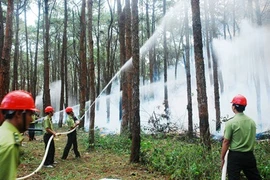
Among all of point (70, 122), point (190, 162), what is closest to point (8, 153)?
point (190, 162)

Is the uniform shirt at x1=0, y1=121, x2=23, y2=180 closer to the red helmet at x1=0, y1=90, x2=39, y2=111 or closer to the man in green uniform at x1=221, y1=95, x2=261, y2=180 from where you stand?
the red helmet at x1=0, y1=90, x2=39, y2=111

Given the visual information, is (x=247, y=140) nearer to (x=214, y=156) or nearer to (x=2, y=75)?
(x=214, y=156)

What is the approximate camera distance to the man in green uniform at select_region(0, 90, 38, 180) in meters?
1.96

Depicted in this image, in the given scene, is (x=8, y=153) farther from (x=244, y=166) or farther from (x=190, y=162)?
(x=190, y=162)

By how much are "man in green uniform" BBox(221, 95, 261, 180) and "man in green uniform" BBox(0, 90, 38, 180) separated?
329cm

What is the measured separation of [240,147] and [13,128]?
3531 millimetres

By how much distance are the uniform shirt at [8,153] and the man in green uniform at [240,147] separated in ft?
11.2

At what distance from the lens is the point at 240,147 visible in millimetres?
4297

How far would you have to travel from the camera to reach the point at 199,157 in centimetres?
635

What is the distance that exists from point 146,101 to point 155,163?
20.0 metres

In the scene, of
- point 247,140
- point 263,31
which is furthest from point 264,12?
point 247,140

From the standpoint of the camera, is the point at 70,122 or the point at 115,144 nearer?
the point at 70,122

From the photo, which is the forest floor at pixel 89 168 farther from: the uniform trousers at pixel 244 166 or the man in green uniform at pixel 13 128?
the man in green uniform at pixel 13 128

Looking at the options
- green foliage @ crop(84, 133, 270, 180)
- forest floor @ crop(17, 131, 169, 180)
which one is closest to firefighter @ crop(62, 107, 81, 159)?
forest floor @ crop(17, 131, 169, 180)
